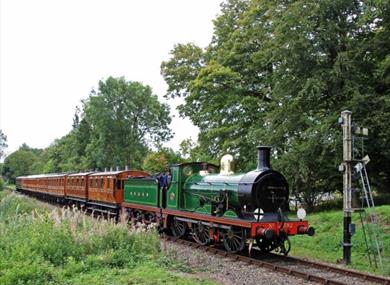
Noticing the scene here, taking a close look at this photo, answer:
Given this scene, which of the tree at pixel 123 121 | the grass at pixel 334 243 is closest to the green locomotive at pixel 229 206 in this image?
the grass at pixel 334 243

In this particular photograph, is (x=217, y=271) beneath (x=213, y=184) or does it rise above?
beneath

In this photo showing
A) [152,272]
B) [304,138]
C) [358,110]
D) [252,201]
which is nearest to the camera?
[152,272]

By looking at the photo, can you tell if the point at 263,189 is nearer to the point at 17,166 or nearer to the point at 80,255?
the point at 80,255

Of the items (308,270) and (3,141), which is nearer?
(308,270)

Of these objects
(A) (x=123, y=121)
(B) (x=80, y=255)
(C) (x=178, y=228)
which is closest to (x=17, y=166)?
(A) (x=123, y=121)

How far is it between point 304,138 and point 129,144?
4445 cm

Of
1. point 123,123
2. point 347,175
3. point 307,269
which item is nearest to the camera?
point 307,269

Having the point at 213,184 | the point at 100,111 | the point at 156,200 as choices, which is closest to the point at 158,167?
the point at 100,111

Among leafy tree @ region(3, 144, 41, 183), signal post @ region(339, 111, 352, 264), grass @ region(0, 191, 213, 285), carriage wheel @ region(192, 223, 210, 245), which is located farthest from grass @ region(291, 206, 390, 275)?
leafy tree @ region(3, 144, 41, 183)

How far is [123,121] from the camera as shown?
6431 centimetres

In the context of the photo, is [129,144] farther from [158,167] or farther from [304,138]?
[304,138]

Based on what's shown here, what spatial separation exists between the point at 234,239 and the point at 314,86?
963 centimetres

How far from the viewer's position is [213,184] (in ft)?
48.7

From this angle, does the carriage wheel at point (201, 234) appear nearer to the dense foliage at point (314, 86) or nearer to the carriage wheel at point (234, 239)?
the carriage wheel at point (234, 239)
